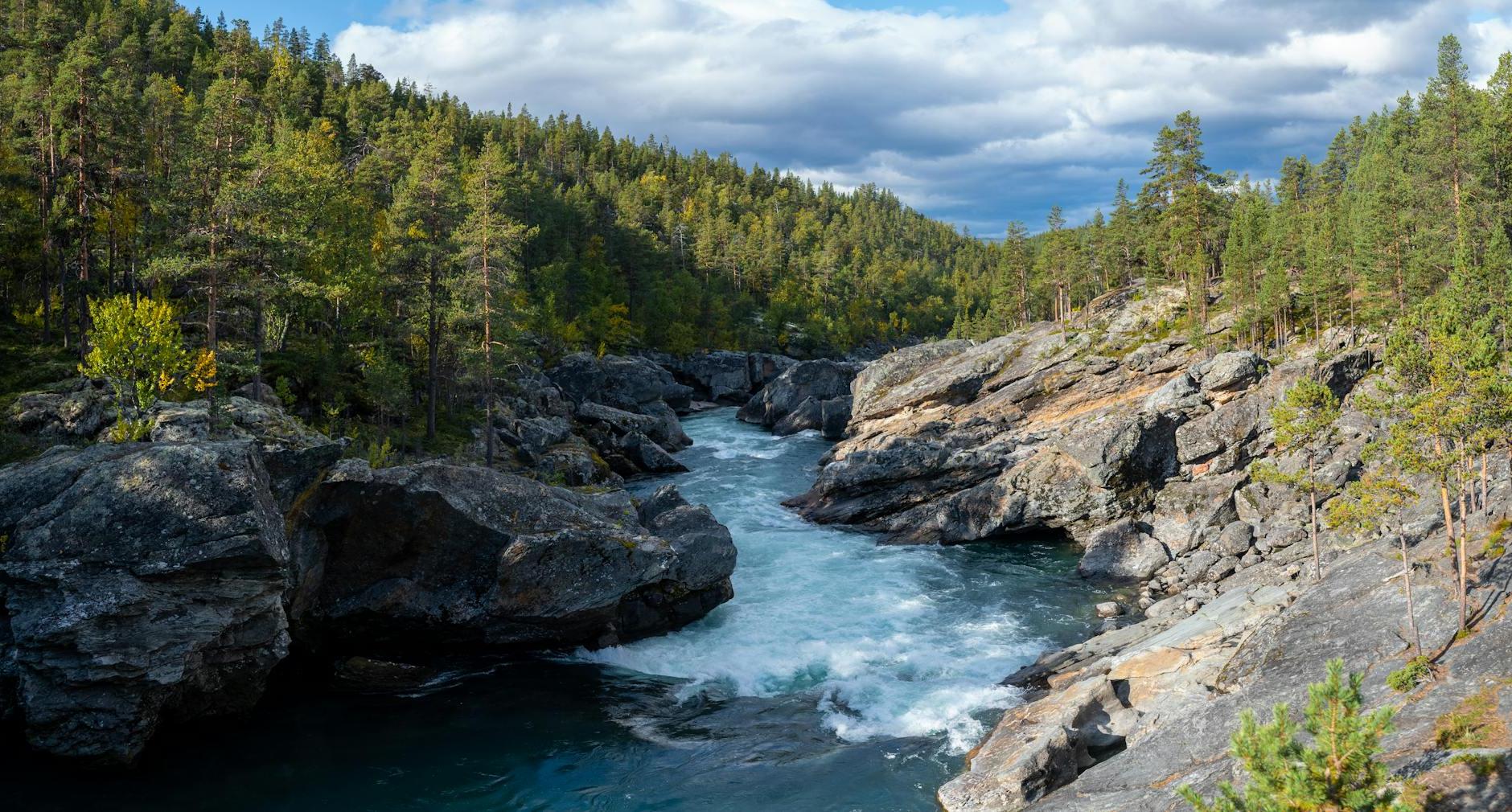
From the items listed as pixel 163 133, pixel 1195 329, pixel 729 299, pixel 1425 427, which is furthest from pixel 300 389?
pixel 729 299

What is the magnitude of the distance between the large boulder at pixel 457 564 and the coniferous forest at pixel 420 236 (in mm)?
11901

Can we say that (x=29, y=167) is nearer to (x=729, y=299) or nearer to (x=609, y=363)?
(x=609, y=363)

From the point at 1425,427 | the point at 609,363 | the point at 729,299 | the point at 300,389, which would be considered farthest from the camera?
the point at 729,299

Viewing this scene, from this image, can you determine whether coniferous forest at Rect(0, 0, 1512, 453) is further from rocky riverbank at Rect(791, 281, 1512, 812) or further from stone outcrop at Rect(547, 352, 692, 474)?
rocky riverbank at Rect(791, 281, 1512, 812)

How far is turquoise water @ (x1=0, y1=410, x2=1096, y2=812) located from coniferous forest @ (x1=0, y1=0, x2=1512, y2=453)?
664 inches

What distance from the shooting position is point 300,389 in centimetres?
4525

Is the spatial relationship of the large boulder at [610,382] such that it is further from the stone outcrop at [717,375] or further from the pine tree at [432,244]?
the pine tree at [432,244]

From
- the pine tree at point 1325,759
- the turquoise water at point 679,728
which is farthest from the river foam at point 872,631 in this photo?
the pine tree at point 1325,759

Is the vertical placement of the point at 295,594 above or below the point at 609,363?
below

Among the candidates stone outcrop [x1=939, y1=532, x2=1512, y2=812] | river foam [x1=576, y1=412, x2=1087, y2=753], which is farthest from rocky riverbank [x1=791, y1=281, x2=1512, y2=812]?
river foam [x1=576, y1=412, x2=1087, y2=753]

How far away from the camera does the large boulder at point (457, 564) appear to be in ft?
82.6

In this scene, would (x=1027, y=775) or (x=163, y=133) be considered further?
(x=163, y=133)

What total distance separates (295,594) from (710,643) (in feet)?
→ 43.5

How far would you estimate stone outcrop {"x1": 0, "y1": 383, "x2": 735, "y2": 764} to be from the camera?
61.6ft
